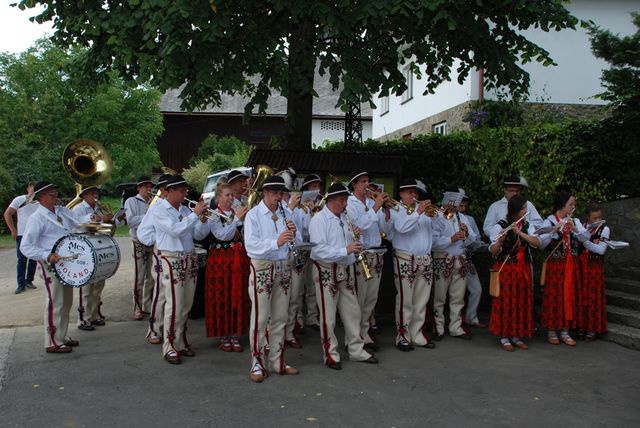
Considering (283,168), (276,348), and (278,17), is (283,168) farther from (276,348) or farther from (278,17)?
(276,348)

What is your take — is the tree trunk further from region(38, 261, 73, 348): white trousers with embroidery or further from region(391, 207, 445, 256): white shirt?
region(38, 261, 73, 348): white trousers with embroidery

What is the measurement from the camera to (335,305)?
6227mm

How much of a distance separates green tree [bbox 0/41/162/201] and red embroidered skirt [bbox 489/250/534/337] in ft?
66.1

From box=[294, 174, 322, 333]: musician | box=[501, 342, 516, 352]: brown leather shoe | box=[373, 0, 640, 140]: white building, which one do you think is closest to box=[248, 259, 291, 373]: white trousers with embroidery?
box=[294, 174, 322, 333]: musician

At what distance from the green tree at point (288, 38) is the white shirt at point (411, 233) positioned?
1.44 m

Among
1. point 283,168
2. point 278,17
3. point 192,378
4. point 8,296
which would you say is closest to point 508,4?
point 278,17

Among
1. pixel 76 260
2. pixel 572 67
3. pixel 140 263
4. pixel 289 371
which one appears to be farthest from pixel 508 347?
pixel 572 67

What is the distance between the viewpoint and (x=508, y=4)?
725 cm

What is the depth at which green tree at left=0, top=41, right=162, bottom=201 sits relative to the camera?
2408 centimetres

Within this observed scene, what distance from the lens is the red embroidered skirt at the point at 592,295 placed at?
715cm

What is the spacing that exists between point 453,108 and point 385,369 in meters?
10.1

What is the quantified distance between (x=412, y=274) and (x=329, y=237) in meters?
1.40

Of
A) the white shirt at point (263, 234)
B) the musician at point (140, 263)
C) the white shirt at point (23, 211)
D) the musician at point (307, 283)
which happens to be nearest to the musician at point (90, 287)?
the musician at point (140, 263)

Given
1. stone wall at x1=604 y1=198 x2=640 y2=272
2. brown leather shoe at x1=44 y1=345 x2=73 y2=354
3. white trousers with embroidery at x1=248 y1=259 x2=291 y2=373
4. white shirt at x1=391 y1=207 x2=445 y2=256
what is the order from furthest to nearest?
stone wall at x1=604 y1=198 x2=640 y2=272 < white shirt at x1=391 y1=207 x2=445 y2=256 < brown leather shoe at x1=44 y1=345 x2=73 y2=354 < white trousers with embroidery at x1=248 y1=259 x2=291 y2=373
